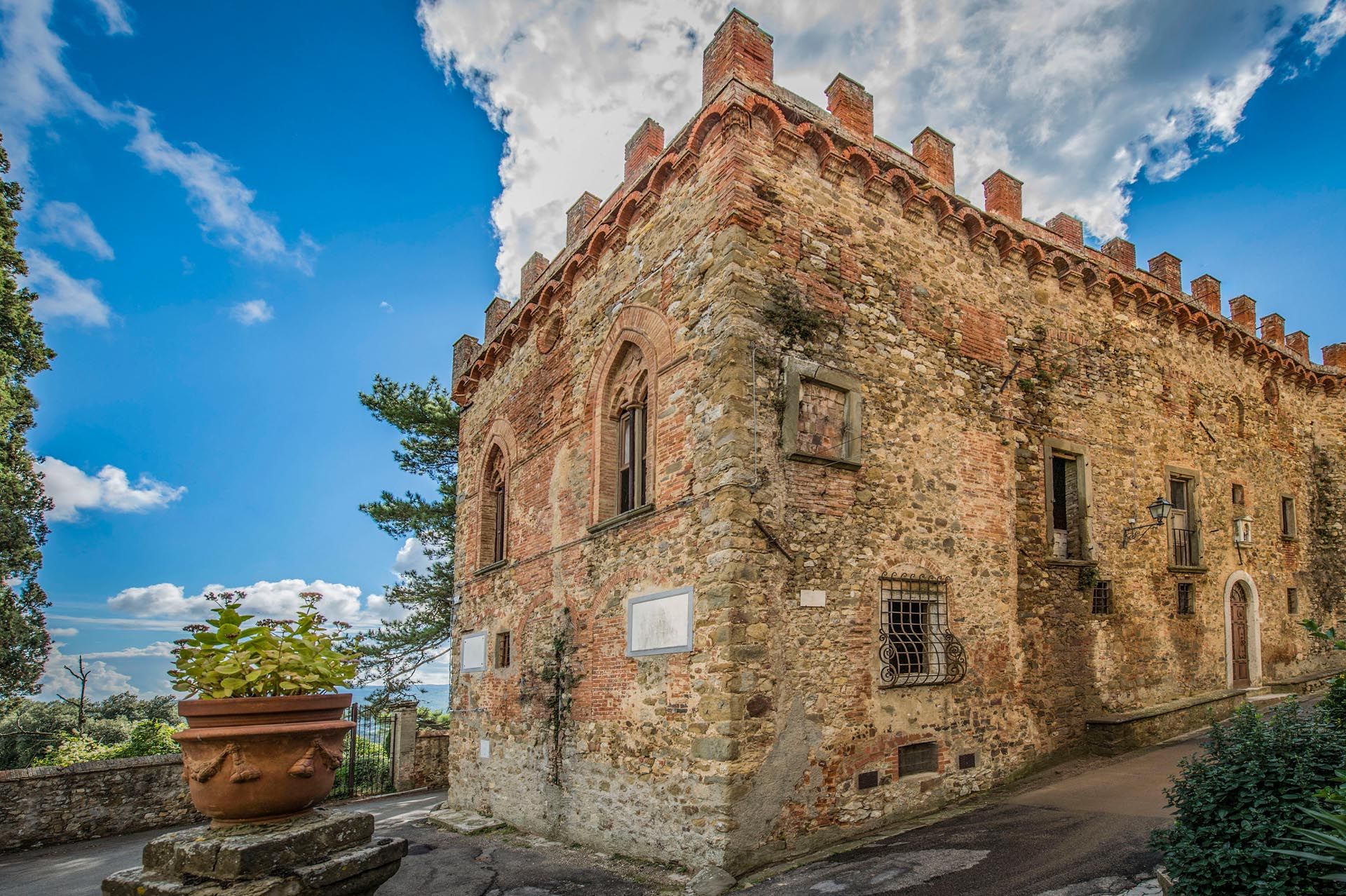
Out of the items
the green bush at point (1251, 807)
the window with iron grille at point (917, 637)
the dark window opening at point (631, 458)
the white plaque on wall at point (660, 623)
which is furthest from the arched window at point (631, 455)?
the green bush at point (1251, 807)

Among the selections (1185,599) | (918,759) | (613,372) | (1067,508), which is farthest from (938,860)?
(1185,599)

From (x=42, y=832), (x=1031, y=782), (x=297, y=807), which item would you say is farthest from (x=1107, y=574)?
(x=42, y=832)

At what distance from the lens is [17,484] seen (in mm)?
15172

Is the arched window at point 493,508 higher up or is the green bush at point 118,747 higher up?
the arched window at point 493,508

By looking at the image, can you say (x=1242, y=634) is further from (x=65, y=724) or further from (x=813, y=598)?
(x=65, y=724)

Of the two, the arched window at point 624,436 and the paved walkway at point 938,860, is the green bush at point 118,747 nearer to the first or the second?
the paved walkway at point 938,860

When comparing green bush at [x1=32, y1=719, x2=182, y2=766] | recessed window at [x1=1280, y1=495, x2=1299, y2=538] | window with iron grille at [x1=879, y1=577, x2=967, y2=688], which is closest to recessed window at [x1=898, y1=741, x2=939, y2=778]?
window with iron grille at [x1=879, y1=577, x2=967, y2=688]

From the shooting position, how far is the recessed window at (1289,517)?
15.8 meters

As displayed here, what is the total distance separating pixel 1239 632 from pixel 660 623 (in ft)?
38.5

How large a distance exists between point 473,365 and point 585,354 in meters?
5.18

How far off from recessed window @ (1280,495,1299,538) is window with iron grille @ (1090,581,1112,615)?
7.04 m

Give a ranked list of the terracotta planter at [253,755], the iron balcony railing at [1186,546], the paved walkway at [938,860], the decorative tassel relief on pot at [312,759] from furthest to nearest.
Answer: the iron balcony railing at [1186,546], the paved walkway at [938,860], the decorative tassel relief on pot at [312,759], the terracotta planter at [253,755]

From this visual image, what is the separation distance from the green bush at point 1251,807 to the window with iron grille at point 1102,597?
21.2ft

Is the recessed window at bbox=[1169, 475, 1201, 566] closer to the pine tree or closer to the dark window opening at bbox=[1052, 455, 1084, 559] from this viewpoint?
the dark window opening at bbox=[1052, 455, 1084, 559]
